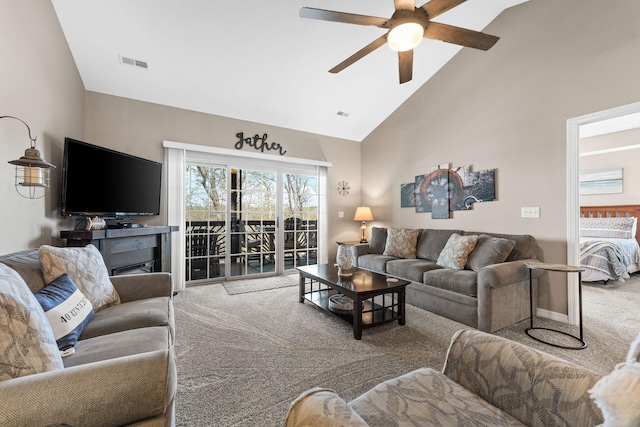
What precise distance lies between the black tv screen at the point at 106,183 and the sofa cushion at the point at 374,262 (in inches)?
119

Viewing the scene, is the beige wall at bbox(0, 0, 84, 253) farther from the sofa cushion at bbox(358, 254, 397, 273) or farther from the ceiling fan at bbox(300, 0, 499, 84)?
the sofa cushion at bbox(358, 254, 397, 273)

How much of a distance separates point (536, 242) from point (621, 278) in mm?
2584

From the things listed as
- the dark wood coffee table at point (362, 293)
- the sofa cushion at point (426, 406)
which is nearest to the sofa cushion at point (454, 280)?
the dark wood coffee table at point (362, 293)

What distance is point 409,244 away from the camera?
397cm

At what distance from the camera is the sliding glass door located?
427 centimetres

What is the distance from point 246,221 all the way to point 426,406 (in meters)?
4.09

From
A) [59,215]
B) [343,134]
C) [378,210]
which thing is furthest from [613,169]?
[59,215]

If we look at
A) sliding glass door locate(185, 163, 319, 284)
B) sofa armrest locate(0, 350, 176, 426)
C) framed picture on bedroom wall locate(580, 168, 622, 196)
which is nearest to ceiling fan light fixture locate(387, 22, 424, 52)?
sofa armrest locate(0, 350, 176, 426)

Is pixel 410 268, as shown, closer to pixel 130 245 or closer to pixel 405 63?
pixel 405 63

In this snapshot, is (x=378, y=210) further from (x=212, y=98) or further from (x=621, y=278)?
(x=621, y=278)

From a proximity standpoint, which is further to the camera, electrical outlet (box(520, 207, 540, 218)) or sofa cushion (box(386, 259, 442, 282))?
sofa cushion (box(386, 259, 442, 282))

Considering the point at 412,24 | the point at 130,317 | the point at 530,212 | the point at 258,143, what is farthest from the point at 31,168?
the point at 530,212

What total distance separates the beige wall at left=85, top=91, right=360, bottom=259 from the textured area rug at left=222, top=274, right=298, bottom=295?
120cm

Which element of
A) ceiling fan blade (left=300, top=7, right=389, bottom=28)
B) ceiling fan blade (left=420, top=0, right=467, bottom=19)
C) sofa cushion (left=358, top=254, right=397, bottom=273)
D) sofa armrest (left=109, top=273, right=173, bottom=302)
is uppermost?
ceiling fan blade (left=300, top=7, right=389, bottom=28)
